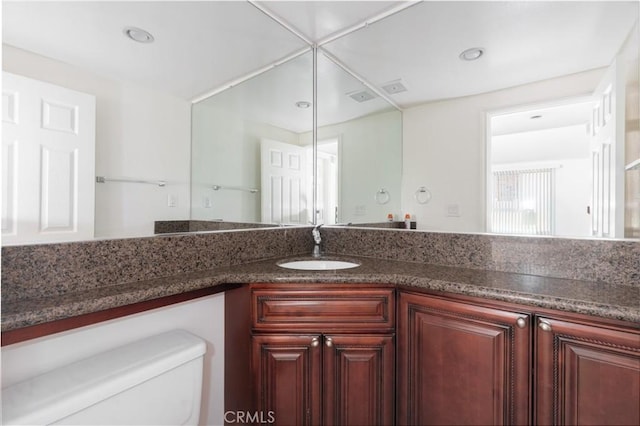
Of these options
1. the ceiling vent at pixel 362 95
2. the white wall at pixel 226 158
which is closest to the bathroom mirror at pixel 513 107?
the ceiling vent at pixel 362 95

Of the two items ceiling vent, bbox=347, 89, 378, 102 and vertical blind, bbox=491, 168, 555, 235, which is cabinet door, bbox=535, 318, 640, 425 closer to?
vertical blind, bbox=491, 168, 555, 235

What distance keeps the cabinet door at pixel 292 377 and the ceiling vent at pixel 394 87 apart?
1476 millimetres

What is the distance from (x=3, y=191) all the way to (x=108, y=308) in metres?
0.44

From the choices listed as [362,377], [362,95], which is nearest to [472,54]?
[362,95]

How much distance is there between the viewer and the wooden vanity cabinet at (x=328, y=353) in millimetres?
1212

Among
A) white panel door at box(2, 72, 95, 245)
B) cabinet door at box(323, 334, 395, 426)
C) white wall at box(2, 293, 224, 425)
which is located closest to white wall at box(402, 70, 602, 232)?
cabinet door at box(323, 334, 395, 426)

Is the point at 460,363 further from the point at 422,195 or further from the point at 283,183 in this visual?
the point at 283,183

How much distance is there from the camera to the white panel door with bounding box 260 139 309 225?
6.34 ft

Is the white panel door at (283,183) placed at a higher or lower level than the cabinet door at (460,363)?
higher

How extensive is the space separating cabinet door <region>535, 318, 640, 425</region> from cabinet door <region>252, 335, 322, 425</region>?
752mm

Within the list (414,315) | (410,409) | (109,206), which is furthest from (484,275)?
(109,206)

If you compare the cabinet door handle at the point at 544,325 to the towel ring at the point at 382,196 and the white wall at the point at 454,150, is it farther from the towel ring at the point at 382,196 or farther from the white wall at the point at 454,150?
the towel ring at the point at 382,196

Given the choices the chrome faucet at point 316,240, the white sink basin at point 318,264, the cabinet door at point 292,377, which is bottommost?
the cabinet door at point 292,377

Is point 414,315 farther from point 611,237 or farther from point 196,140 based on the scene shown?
point 196,140
